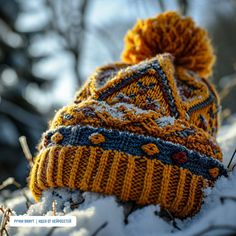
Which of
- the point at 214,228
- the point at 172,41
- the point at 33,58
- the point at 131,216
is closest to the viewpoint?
the point at 214,228

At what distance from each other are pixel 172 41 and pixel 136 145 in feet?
1.47

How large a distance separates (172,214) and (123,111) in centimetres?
22

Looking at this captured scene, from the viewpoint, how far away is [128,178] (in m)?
0.85

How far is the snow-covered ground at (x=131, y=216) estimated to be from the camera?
2.27ft

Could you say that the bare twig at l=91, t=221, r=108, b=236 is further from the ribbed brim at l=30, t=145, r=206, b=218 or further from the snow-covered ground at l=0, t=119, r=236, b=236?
the ribbed brim at l=30, t=145, r=206, b=218

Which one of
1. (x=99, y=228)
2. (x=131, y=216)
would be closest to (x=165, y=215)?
(x=131, y=216)

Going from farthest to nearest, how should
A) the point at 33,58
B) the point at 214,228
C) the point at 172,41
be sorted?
the point at 33,58 → the point at 172,41 → the point at 214,228

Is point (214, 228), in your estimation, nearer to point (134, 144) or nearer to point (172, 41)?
point (134, 144)

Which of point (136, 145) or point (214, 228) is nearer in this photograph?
point (214, 228)

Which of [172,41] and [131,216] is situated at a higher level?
[172,41]

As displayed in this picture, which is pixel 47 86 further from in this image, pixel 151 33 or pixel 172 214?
pixel 172 214

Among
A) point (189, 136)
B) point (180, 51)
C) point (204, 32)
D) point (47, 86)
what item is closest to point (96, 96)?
point (189, 136)

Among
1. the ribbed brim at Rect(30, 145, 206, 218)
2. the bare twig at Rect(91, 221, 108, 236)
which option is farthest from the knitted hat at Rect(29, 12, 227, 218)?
the bare twig at Rect(91, 221, 108, 236)

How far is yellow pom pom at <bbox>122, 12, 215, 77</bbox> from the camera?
48.2 inches
